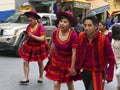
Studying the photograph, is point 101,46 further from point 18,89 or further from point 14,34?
point 14,34

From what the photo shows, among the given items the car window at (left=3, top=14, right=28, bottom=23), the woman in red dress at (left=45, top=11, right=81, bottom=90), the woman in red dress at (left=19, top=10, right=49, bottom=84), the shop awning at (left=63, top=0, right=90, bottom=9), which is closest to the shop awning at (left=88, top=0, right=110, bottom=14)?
the shop awning at (left=63, top=0, right=90, bottom=9)

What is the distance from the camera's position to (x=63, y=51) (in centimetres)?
685

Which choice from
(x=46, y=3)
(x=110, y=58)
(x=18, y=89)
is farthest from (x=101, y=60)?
(x=46, y=3)

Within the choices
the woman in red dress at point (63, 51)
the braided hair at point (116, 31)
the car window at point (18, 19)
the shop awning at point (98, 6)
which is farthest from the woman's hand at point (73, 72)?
the shop awning at point (98, 6)

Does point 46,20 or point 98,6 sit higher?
point 46,20

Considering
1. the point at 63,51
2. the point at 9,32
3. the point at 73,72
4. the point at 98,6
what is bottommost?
the point at 98,6

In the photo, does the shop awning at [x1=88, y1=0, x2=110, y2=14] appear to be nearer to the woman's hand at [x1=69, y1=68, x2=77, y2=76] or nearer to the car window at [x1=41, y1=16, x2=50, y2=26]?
the car window at [x1=41, y1=16, x2=50, y2=26]

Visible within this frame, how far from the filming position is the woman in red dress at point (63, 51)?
6.75 m

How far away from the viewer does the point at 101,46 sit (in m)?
6.23

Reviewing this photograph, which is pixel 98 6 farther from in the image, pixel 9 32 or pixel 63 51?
pixel 63 51

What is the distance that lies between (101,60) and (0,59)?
8.86m

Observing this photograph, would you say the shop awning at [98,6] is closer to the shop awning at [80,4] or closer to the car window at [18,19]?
the shop awning at [80,4]

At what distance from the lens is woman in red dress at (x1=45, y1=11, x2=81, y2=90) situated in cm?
675

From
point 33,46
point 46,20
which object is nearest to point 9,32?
point 46,20
